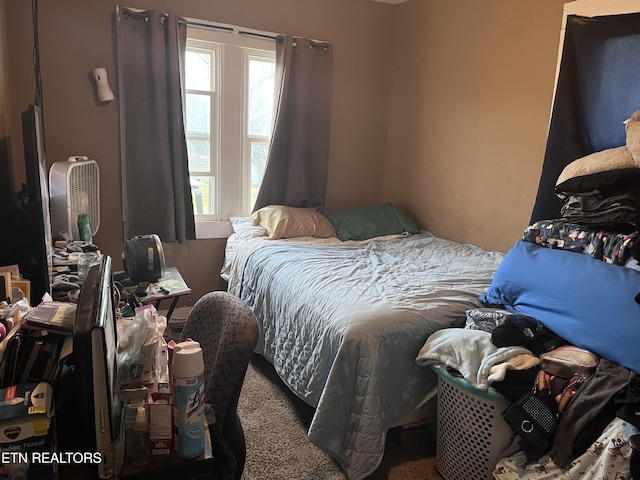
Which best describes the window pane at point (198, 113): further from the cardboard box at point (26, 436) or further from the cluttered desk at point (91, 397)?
the cardboard box at point (26, 436)

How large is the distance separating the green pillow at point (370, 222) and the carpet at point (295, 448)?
54.1 inches

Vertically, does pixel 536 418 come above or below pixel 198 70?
below

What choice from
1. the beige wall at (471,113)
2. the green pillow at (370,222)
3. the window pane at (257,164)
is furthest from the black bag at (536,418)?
the window pane at (257,164)

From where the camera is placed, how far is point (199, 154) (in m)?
3.34

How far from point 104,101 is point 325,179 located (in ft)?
5.46

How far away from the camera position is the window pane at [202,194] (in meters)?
3.38

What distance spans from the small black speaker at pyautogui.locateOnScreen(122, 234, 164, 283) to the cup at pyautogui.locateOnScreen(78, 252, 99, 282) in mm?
189

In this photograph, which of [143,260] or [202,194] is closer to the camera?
[143,260]

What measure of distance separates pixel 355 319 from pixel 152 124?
6.70 ft

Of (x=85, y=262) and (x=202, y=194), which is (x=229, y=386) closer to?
(x=85, y=262)

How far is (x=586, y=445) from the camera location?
Answer: 56.2 inches

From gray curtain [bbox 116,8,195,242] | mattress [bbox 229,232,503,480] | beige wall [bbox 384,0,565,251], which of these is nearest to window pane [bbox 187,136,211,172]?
gray curtain [bbox 116,8,195,242]

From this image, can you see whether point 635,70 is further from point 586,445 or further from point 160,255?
point 160,255

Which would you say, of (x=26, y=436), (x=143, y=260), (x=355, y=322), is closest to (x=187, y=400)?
(x=26, y=436)
